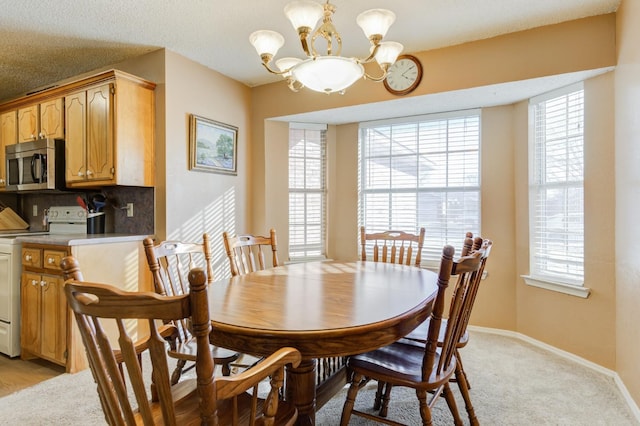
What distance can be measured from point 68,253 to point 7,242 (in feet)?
2.64

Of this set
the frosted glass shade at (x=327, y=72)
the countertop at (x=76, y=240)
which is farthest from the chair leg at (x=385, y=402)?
the countertop at (x=76, y=240)

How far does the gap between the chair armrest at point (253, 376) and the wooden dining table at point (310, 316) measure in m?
0.12

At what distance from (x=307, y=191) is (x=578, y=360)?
2.87 meters

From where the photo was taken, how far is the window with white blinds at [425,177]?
351cm

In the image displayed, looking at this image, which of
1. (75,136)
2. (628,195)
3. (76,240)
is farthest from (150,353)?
(75,136)

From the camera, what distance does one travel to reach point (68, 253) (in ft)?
8.24

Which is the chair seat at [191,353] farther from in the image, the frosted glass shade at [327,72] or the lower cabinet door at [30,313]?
the lower cabinet door at [30,313]

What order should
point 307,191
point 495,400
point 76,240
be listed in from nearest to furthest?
point 495,400
point 76,240
point 307,191

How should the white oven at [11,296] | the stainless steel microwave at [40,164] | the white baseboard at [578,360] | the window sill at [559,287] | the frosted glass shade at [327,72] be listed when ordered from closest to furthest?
1. the frosted glass shade at [327,72]
2. the white baseboard at [578,360]
3. the window sill at [559,287]
4. the white oven at [11,296]
5. the stainless steel microwave at [40,164]

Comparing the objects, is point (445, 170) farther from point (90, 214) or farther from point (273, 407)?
point (90, 214)

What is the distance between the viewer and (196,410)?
4.10ft

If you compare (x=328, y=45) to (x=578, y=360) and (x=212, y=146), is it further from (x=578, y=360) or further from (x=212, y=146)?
(x=578, y=360)

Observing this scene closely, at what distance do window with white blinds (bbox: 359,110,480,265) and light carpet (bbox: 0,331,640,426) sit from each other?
131 centimetres

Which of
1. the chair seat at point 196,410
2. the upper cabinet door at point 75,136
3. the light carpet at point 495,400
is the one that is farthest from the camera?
the upper cabinet door at point 75,136
